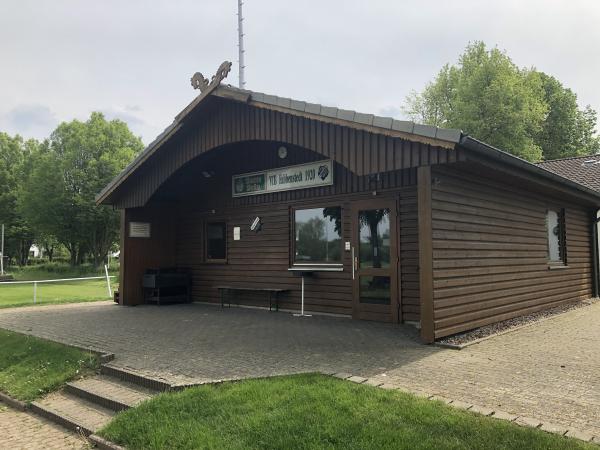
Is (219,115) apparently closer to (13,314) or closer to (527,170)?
(527,170)

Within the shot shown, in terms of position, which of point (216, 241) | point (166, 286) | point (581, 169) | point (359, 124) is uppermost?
point (581, 169)

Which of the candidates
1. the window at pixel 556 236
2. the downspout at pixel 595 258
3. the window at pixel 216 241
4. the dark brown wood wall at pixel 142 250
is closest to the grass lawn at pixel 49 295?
the dark brown wood wall at pixel 142 250

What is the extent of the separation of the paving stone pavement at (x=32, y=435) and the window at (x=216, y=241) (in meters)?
6.78

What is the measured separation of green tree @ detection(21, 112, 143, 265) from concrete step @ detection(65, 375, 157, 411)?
93.7 ft

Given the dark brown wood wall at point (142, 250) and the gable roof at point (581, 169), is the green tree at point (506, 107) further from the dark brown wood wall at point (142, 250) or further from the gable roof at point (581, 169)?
the dark brown wood wall at point (142, 250)

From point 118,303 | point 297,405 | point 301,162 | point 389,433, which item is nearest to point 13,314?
point 118,303

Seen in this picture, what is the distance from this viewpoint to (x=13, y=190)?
4144cm

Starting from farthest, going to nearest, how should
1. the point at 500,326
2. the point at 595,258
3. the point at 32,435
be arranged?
the point at 595,258 → the point at 500,326 → the point at 32,435

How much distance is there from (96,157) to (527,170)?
32813 millimetres

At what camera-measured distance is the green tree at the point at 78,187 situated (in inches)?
1294

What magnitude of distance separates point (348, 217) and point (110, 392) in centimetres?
544

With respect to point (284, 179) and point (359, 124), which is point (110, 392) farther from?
point (284, 179)

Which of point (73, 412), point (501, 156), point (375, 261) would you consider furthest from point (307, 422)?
point (375, 261)

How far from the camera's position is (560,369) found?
17.7 feet
